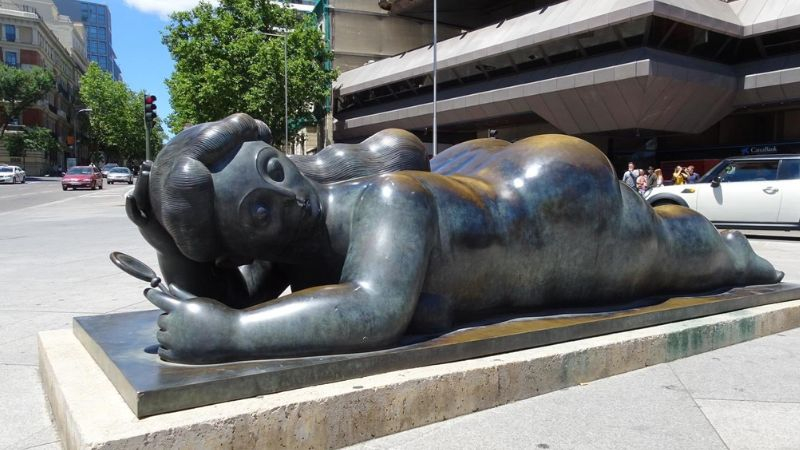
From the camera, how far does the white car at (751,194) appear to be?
11859 mm

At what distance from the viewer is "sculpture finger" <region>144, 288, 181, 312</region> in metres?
2.24

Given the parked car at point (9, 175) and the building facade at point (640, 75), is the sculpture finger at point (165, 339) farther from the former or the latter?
the parked car at point (9, 175)

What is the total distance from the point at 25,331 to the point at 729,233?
15.9 ft

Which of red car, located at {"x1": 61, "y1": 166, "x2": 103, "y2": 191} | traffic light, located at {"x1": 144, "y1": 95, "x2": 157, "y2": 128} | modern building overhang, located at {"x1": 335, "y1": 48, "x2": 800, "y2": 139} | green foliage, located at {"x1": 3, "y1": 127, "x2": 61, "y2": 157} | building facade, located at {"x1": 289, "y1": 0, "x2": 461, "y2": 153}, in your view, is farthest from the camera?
green foliage, located at {"x1": 3, "y1": 127, "x2": 61, "y2": 157}

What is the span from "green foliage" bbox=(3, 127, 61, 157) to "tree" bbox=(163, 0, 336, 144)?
1196 inches

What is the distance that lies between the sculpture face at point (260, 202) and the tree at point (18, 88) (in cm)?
6484

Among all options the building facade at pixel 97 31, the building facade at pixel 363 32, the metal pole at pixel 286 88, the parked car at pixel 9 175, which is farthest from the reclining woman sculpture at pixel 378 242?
the building facade at pixel 97 31

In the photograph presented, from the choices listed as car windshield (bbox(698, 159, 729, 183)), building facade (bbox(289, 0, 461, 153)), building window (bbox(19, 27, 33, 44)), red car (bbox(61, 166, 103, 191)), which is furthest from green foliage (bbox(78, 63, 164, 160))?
car windshield (bbox(698, 159, 729, 183))

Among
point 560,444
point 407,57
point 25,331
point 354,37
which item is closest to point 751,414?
point 560,444

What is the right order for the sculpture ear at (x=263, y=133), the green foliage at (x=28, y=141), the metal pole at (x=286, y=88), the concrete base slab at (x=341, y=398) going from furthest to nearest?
the green foliage at (x=28, y=141) → the metal pole at (x=286, y=88) → the sculpture ear at (x=263, y=133) → the concrete base slab at (x=341, y=398)

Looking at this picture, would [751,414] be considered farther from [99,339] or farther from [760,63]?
[760,63]

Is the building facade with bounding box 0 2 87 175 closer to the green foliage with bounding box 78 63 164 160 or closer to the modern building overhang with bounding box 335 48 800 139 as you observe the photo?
the green foliage with bounding box 78 63 164 160

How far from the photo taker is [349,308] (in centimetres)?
227

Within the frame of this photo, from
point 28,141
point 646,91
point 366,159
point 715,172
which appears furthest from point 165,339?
point 28,141
